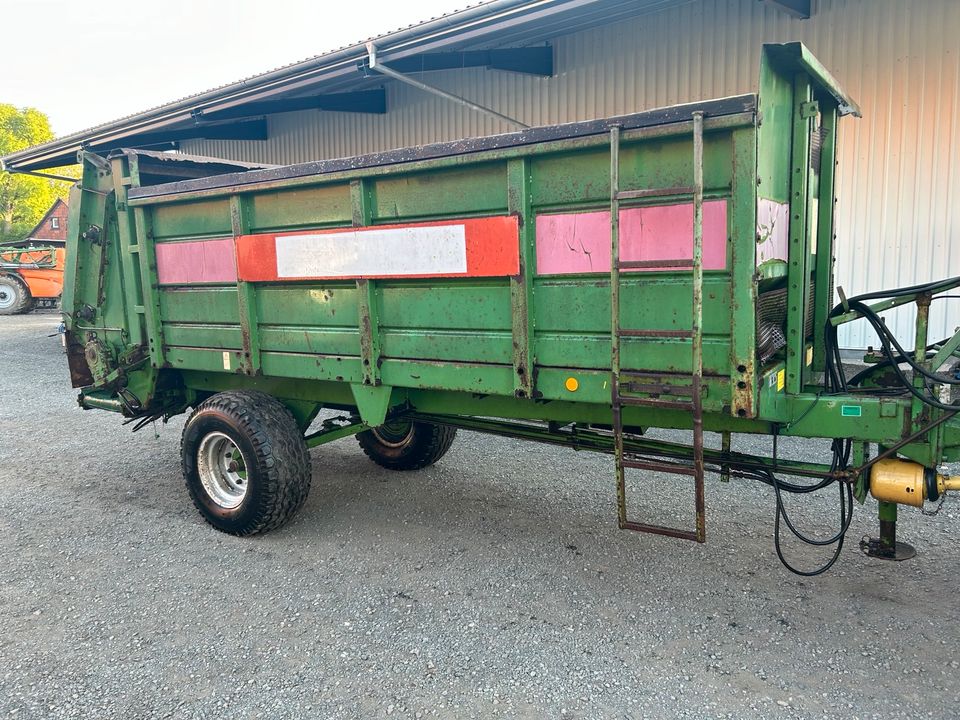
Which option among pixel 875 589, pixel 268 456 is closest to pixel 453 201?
pixel 268 456

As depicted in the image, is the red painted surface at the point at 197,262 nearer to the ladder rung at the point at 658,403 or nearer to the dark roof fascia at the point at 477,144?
the dark roof fascia at the point at 477,144

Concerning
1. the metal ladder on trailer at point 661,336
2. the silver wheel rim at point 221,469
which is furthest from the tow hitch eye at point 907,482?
the silver wheel rim at point 221,469

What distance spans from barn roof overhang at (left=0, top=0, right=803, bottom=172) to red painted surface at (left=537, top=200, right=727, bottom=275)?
4.00m

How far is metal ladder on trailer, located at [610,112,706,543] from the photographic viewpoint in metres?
2.86

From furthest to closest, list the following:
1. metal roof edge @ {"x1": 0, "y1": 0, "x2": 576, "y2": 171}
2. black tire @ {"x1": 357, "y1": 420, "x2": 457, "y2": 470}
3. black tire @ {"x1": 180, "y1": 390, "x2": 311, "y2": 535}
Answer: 1. metal roof edge @ {"x1": 0, "y1": 0, "x2": 576, "y2": 171}
2. black tire @ {"x1": 357, "y1": 420, "x2": 457, "y2": 470}
3. black tire @ {"x1": 180, "y1": 390, "x2": 311, "y2": 535}

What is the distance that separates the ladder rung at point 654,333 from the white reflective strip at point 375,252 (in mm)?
891

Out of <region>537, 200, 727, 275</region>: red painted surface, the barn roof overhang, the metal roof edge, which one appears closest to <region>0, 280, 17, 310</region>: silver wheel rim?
the barn roof overhang

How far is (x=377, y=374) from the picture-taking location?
3984 mm

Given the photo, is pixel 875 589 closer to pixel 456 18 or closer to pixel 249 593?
pixel 249 593

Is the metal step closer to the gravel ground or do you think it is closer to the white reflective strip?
the white reflective strip

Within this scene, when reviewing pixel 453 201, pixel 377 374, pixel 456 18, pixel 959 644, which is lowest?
pixel 959 644

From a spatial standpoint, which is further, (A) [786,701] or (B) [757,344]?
(B) [757,344]

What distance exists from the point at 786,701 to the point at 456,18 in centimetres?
636

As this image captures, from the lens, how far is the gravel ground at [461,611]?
283 cm
